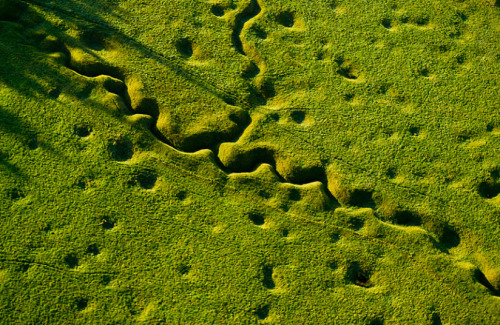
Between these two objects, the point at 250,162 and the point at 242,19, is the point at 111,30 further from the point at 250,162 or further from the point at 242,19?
the point at 250,162

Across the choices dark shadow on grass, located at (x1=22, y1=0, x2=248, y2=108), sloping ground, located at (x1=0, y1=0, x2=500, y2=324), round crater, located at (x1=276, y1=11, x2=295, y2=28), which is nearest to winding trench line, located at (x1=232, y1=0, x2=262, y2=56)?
sloping ground, located at (x1=0, y1=0, x2=500, y2=324)

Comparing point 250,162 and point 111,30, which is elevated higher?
point 111,30

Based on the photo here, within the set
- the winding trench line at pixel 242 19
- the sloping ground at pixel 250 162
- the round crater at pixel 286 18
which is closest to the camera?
the sloping ground at pixel 250 162

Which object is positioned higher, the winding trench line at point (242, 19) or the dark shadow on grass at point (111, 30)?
the winding trench line at point (242, 19)

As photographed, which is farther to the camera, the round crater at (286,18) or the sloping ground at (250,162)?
the round crater at (286,18)

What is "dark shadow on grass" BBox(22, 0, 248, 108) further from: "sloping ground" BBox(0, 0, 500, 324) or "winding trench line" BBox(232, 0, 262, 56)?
"winding trench line" BBox(232, 0, 262, 56)

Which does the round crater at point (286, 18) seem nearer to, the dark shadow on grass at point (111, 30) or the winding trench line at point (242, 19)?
the winding trench line at point (242, 19)

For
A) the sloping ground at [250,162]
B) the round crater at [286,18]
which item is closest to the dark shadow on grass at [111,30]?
the sloping ground at [250,162]

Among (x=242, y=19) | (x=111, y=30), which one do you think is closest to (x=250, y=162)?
(x=242, y=19)

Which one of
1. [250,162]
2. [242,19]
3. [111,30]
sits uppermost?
[242,19]
